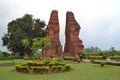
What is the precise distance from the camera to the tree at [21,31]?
4494 centimetres

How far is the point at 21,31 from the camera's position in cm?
4588

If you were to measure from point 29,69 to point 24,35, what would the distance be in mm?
27612

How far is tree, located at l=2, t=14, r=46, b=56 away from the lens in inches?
1769

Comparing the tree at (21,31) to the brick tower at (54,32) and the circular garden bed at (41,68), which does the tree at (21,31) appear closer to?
the brick tower at (54,32)

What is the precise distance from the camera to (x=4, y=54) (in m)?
41.1

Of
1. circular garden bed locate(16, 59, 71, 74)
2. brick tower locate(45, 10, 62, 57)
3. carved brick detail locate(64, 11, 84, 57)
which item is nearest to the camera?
circular garden bed locate(16, 59, 71, 74)

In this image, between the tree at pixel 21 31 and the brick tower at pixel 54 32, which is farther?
the brick tower at pixel 54 32

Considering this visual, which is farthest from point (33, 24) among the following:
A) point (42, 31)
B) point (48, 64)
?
point (48, 64)

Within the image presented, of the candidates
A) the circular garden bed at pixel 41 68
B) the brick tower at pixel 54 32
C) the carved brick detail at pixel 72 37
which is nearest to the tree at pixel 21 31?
the brick tower at pixel 54 32

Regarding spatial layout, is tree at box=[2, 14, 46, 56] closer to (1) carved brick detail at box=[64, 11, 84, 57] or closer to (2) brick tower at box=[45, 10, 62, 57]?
(2) brick tower at box=[45, 10, 62, 57]

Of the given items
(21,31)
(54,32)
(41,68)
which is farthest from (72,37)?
(41,68)

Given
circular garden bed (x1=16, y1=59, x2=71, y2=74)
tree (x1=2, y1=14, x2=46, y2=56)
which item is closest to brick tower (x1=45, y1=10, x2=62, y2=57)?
tree (x1=2, y1=14, x2=46, y2=56)

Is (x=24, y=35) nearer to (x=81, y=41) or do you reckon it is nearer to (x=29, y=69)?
(x=81, y=41)

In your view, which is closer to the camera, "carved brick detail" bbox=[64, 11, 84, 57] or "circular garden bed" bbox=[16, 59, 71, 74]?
"circular garden bed" bbox=[16, 59, 71, 74]
